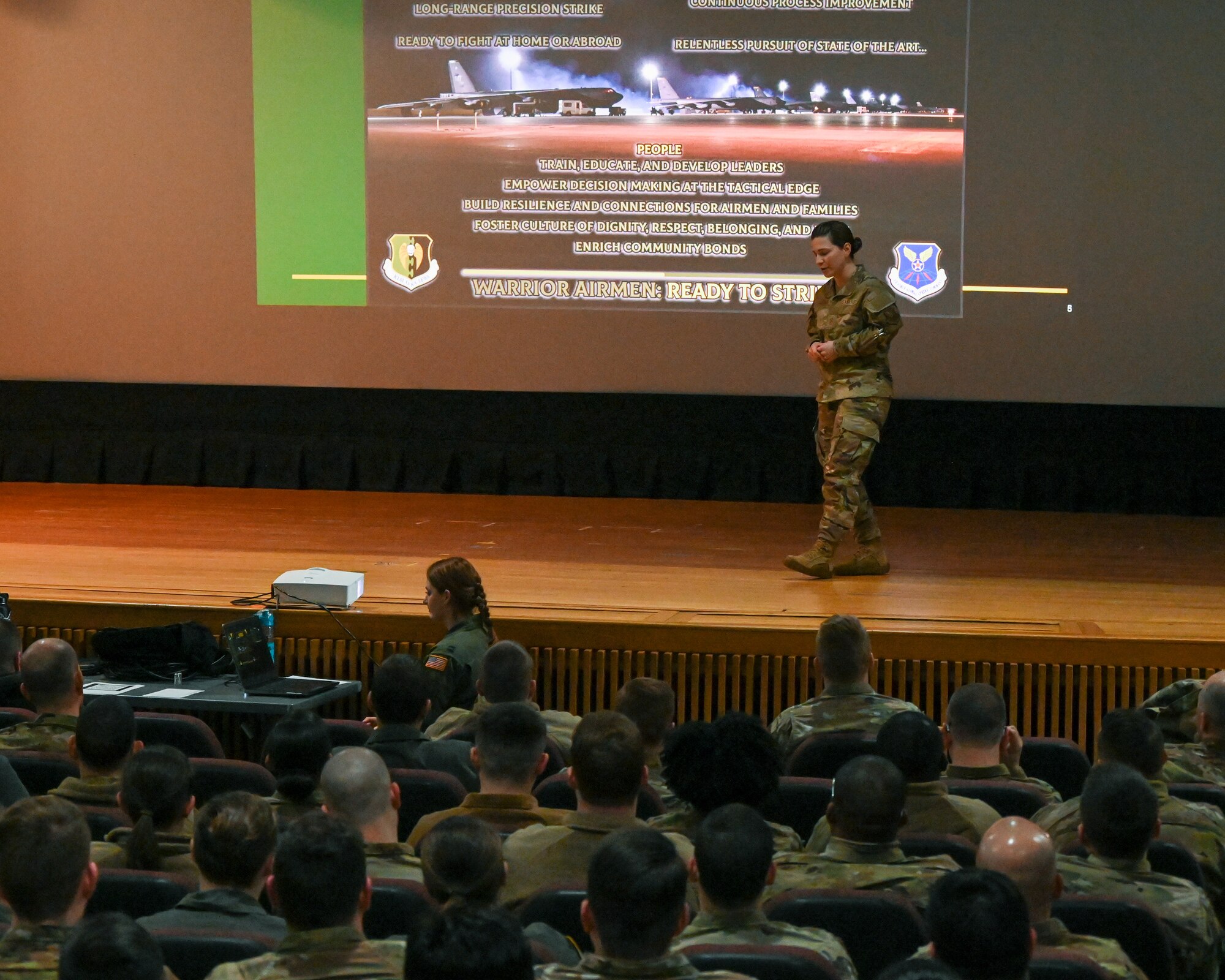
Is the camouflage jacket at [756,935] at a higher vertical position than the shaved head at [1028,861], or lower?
lower

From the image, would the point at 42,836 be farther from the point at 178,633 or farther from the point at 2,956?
the point at 178,633

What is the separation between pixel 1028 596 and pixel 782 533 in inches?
71.8

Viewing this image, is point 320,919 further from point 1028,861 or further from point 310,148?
point 310,148

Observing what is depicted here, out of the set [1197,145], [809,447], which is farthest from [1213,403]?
[809,447]

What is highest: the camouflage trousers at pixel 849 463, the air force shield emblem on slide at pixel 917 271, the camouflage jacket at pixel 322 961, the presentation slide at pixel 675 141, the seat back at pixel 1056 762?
the presentation slide at pixel 675 141

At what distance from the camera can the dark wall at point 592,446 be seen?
8664 millimetres

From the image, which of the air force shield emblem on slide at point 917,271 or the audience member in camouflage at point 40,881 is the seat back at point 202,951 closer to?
the audience member in camouflage at point 40,881

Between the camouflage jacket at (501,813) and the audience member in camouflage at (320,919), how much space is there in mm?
780

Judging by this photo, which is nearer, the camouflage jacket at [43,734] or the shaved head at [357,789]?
the shaved head at [357,789]

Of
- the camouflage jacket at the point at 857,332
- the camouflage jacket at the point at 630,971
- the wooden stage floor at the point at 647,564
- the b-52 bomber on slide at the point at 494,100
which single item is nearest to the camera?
the camouflage jacket at the point at 630,971

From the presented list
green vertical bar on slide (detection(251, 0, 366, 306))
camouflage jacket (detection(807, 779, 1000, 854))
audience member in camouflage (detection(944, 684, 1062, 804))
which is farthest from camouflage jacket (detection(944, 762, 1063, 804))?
green vertical bar on slide (detection(251, 0, 366, 306))

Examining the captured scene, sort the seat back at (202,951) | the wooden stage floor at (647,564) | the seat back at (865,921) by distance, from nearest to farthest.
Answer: the seat back at (202,951) < the seat back at (865,921) < the wooden stage floor at (647,564)

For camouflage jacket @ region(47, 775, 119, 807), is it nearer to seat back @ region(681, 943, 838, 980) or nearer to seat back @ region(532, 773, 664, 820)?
seat back @ region(532, 773, 664, 820)

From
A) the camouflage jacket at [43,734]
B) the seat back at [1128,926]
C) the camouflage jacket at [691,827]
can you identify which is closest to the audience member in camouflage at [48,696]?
the camouflage jacket at [43,734]
